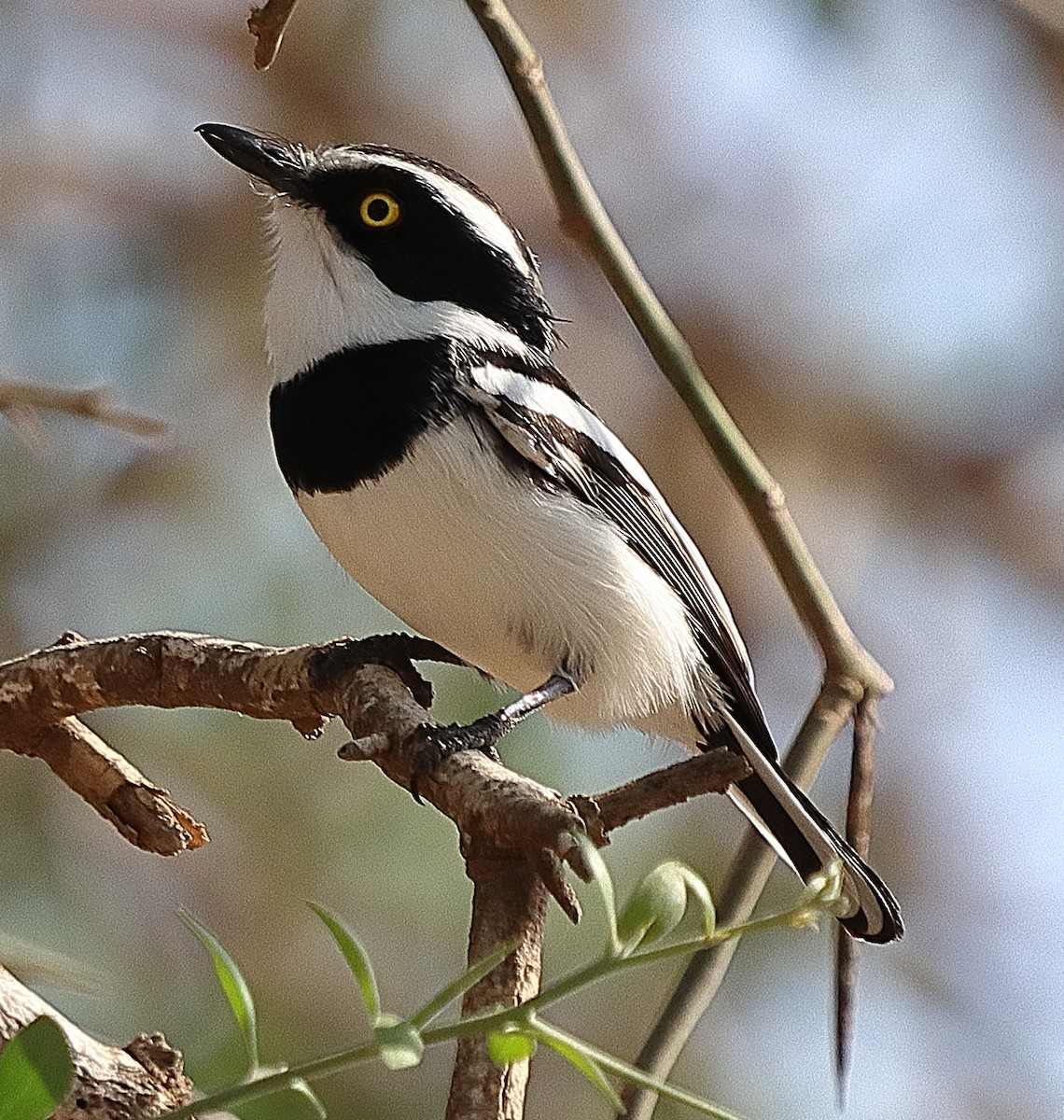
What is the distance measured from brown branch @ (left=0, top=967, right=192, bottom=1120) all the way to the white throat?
110cm

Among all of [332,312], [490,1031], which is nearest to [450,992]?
[490,1031]

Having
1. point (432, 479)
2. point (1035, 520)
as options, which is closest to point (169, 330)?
point (1035, 520)

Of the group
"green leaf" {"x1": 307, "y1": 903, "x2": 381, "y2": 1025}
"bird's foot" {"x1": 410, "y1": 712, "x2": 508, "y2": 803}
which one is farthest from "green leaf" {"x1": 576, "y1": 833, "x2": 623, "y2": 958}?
"bird's foot" {"x1": 410, "y1": 712, "x2": 508, "y2": 803}

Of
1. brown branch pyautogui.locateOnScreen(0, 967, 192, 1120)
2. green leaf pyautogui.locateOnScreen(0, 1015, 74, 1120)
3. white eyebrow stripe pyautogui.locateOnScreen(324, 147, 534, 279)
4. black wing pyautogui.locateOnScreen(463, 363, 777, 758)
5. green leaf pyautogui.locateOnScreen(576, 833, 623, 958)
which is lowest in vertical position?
brown branch pyautogui.locateOnScreen(0, 967, 192, 1120)

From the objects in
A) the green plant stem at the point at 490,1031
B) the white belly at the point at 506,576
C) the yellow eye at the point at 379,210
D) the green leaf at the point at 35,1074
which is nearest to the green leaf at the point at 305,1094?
the green plant stem at the point at 490,1031

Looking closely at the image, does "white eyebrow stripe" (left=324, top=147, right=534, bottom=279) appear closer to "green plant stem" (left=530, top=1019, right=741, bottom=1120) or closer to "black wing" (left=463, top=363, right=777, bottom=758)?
"black wing" (left=463, top=363, right=777, bottom=758)

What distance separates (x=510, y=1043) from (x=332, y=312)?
71.7 inches

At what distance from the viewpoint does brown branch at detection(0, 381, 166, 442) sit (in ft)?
8.08

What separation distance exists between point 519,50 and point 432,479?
1.93ft

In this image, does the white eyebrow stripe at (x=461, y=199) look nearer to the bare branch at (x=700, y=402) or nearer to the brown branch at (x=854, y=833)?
the bare branch at (x=700, y=402)

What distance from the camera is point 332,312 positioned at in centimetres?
266

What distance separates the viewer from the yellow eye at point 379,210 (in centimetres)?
276

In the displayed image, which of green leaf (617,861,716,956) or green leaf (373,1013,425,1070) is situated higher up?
green leaf (617,861,716,956)

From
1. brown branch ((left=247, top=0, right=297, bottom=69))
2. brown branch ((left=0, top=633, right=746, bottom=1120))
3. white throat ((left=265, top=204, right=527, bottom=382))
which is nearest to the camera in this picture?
Result: brown branch ((left=0, top=633, right=746, bottom=1120))
